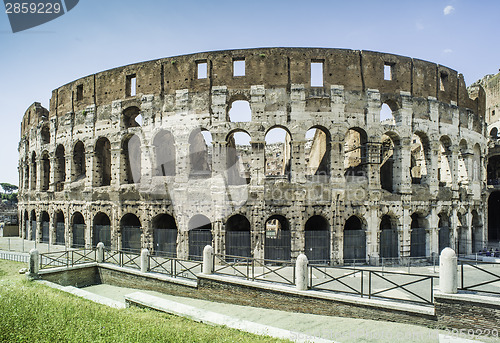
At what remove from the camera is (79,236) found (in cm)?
2045

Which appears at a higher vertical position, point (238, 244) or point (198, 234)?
point (198, 234)

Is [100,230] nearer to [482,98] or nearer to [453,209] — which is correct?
[453,209]

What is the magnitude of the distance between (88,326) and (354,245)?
12.9 metres

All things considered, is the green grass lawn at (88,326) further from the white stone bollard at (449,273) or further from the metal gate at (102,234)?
the metal gate at (102,234)

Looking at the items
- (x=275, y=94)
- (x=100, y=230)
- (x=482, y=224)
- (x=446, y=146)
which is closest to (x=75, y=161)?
(x=100, y=230)

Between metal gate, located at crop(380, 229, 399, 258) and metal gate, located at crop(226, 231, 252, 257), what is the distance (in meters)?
7.02

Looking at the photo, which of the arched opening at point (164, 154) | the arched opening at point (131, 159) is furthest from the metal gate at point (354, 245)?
the arched opening at point (131, 159)

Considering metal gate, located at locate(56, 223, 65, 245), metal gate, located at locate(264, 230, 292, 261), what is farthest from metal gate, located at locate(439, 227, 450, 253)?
metal gate, located at locate(56, 223, 65, 245)

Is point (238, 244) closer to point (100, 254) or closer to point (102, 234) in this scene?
point (100, 254)

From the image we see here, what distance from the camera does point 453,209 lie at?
18.2 m

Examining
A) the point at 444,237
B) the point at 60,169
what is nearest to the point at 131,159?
the point at 60,169

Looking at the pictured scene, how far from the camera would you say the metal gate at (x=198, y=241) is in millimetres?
16172

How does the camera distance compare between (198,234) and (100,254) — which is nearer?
(100,254)

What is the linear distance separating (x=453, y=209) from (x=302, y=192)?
9689mm
